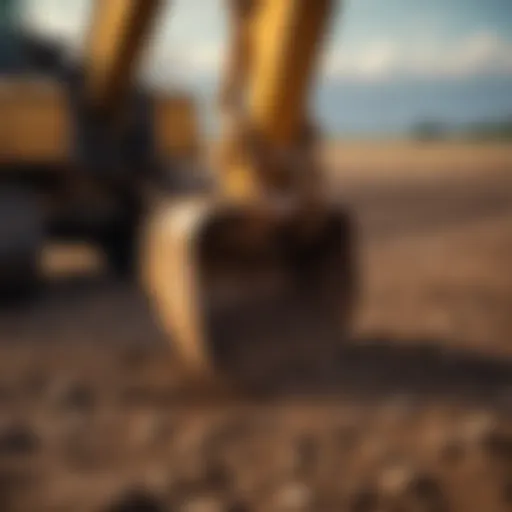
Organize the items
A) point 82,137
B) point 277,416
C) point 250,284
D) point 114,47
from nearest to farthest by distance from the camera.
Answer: point 277,416 → point 250,284 → point 114,47 → point 82,137

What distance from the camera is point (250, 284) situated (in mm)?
2760

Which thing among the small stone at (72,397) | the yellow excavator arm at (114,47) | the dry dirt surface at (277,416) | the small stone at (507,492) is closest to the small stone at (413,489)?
the dry dirt surface at (277,416)

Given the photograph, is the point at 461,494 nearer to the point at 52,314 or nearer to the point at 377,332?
the point at 377,332

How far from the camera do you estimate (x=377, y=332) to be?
309 centimetres

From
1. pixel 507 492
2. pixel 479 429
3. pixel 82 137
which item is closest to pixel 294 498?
pixel 507 492

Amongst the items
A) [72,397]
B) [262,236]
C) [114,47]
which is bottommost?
[72,397]

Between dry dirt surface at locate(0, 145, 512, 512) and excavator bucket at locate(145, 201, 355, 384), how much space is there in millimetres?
67

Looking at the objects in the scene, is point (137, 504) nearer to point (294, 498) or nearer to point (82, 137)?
point (294, 498)

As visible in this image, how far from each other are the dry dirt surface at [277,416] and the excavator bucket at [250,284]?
67 millimetres

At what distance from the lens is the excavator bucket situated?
2432 millimetres

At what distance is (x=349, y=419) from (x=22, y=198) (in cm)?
216

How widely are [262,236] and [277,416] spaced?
2.29ft

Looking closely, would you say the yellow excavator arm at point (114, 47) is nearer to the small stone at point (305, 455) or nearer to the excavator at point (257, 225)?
the excavator at point (257, 225)

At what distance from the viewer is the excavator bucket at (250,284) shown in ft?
7.98
